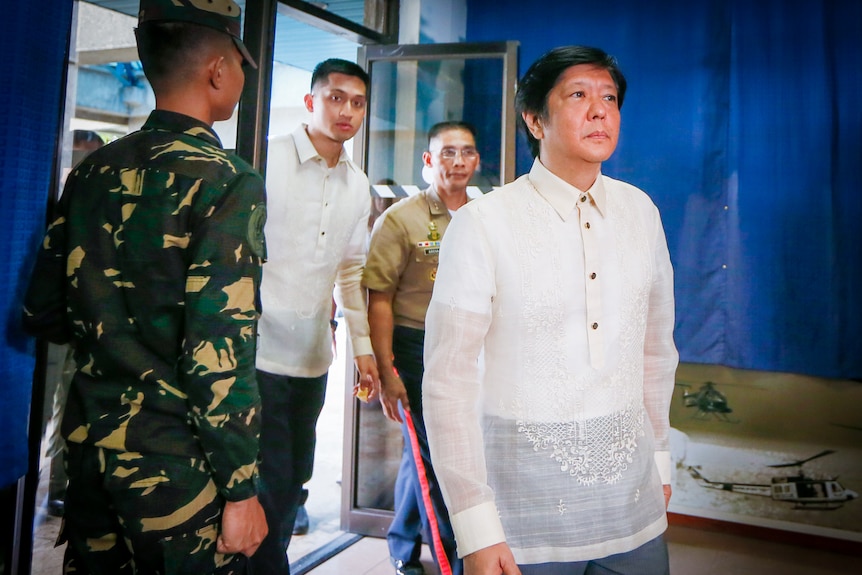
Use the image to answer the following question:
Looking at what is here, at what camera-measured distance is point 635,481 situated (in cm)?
→ 121

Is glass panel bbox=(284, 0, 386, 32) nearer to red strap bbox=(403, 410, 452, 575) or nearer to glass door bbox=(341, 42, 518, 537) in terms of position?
glass door bbox=(341, 42, 518, 537)

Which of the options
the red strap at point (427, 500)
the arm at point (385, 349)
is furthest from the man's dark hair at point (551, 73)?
the red strap at point (427, 500)

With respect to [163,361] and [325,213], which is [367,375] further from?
[163,361]

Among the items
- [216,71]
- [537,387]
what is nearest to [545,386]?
[537,387]

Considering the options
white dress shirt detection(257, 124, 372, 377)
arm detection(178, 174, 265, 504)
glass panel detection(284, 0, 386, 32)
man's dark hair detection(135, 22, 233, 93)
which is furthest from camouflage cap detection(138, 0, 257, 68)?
glass panel detection(284, 0, 386, 32)

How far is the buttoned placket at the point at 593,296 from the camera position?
3.90 ft

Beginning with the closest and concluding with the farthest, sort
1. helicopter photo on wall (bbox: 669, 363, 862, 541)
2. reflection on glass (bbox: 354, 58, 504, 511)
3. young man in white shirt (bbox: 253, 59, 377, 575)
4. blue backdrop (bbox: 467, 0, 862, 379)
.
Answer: young man in white shirt (bbox: 253, 59, 377, 575), blue backdrop (bbox: 467, 0, 862, 379), helicopter photo on wall (bbox: 669, 363, 862, 541), reflection on glass (bbox: 354, 58, 504, 511)

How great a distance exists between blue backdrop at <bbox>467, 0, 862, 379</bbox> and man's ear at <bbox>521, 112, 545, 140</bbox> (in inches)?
71.4

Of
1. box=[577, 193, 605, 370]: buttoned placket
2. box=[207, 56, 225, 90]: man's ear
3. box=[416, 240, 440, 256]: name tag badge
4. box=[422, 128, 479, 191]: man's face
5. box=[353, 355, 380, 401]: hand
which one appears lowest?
box=[353, 355, 380, 401]: hand

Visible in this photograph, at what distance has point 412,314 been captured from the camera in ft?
8.07

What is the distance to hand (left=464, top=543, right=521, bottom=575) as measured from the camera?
110cm

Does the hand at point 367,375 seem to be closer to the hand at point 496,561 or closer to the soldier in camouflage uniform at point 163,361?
the soldier in camouflage uniform at point 163,361

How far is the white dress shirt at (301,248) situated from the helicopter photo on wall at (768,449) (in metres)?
1.77

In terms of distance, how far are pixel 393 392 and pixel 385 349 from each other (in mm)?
150
